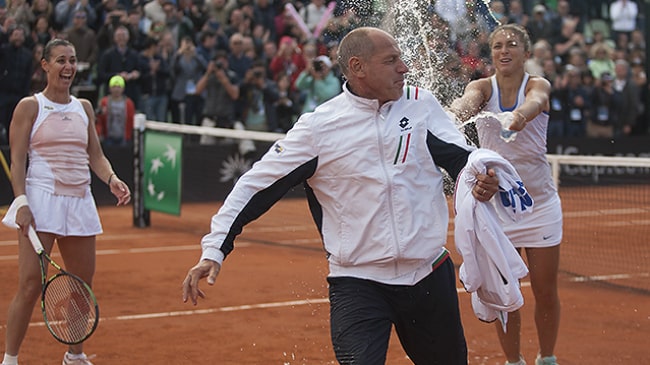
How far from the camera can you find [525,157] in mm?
6676

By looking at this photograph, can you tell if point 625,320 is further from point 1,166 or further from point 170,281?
point 1,166

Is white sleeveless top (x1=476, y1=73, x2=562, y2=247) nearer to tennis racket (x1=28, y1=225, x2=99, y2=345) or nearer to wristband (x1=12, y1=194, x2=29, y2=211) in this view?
tennis racket (x1=28, y1=225, x2=99, y2=345)

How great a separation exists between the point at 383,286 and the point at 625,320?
4610 mm

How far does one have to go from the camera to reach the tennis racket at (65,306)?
6352mm

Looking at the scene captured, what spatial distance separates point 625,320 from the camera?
865 cm

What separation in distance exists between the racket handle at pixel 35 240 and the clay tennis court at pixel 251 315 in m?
1.15

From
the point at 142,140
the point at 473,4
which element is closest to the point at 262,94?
the point at 142,140

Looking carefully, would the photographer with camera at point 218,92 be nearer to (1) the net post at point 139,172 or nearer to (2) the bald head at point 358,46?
(1) the net post at point 139,172

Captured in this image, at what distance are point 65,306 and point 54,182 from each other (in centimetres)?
96

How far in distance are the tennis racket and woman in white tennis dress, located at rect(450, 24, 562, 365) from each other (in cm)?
254

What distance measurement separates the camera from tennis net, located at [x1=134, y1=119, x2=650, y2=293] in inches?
444

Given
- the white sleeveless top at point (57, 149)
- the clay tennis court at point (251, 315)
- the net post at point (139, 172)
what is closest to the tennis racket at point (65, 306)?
the white sleeveless top at point (57, 149)

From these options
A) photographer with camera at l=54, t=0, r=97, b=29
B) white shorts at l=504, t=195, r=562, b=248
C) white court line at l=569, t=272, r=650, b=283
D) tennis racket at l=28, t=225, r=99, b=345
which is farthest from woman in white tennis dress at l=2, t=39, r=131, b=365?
photographer with camera at l=54, t=0, r=97, b=29

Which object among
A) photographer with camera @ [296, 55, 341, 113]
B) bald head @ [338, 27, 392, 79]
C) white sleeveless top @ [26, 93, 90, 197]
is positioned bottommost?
photographer with camera @ [296, 55, 341, 113]
